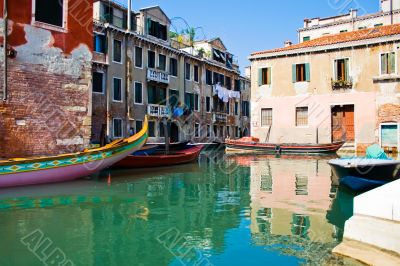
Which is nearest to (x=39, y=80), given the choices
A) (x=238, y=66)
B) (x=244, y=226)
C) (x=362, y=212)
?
(x=244, y=226)

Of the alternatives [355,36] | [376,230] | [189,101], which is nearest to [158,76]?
[189,101]

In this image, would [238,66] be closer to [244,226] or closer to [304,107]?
[304,107]

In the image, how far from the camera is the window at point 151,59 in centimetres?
2345

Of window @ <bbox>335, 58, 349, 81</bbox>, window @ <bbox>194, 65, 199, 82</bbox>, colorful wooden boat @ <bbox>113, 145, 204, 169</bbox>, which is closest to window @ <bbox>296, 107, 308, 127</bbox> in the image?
window @ <bbox>335, 58, 349, 81</bbox>

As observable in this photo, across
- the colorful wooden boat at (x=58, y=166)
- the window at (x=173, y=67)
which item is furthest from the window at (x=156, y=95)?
the colorful wooden boat at (x=58, y=166)

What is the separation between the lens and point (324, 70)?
2039 centimetres

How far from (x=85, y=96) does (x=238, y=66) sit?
2533 cm

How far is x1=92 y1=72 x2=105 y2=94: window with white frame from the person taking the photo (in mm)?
19594

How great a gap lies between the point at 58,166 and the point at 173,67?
56.0ft

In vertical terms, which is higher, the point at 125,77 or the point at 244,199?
the point at 125,77

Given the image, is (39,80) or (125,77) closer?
(39,80)

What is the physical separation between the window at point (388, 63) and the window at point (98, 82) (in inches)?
555

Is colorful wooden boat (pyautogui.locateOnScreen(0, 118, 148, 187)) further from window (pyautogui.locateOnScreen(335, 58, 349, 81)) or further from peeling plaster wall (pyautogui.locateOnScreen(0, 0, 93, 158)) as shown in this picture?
window (pyautogui.locateOnScreen(335, 58, 349, 81))

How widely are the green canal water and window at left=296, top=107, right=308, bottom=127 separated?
11034mm
